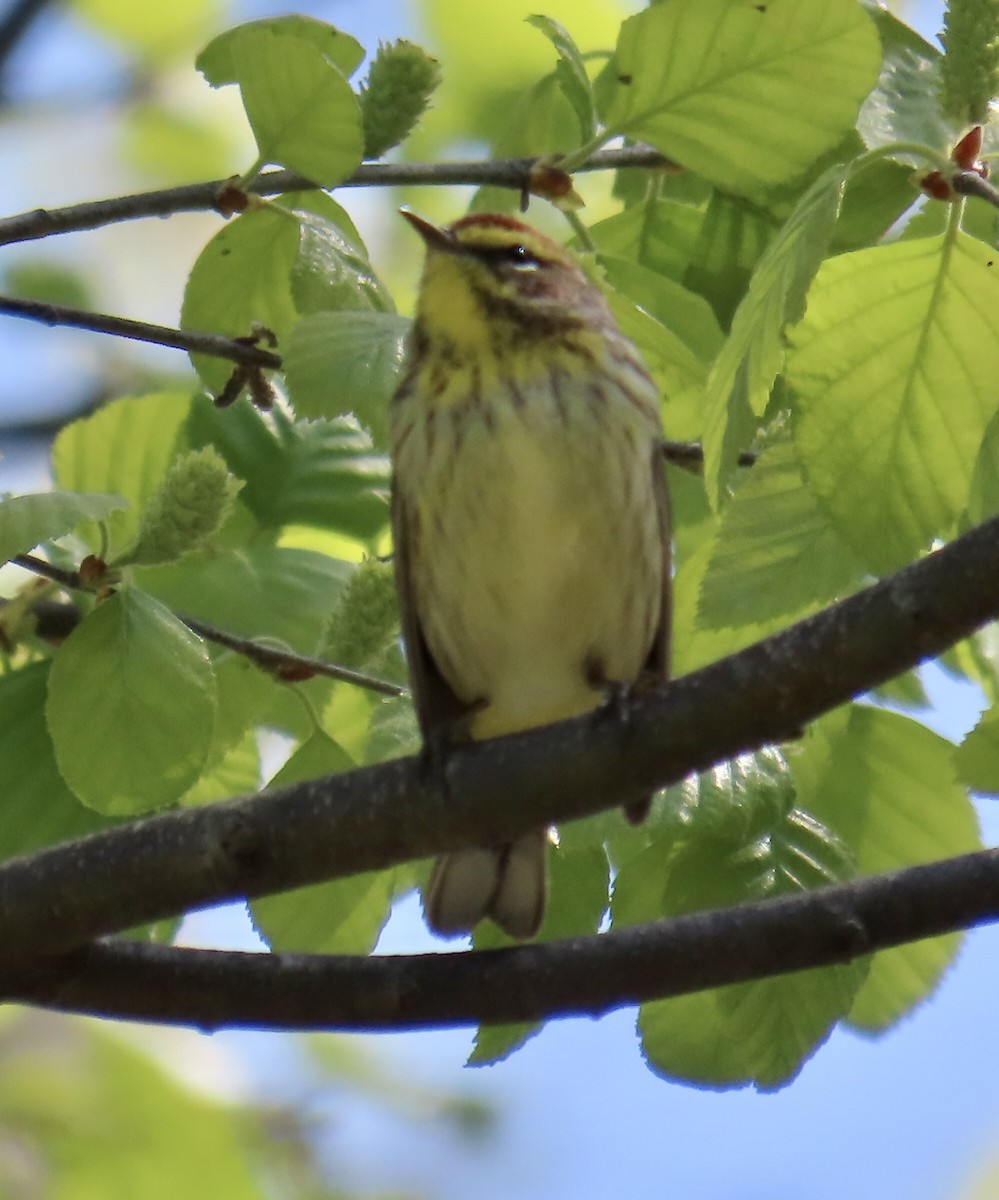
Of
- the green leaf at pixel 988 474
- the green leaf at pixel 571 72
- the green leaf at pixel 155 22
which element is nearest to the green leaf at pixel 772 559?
the green leaf at pixel 988 474

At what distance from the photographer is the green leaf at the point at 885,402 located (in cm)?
219

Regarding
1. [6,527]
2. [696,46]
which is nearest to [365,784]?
[6,527]

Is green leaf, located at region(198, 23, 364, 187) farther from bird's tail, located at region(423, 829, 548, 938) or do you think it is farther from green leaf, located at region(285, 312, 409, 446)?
bird's tail, located at region(423, 829, 548, 938)

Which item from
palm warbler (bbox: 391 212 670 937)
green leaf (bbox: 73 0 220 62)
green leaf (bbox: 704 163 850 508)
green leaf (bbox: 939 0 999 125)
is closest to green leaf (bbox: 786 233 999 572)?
green leaf (bbox: 704 163 850 508)

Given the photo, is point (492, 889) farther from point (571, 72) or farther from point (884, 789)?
point (571, 72)

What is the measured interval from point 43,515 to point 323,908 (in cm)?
86

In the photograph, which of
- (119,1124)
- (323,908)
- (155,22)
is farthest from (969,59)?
(155,22)

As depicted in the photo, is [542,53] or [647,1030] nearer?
[647,1030]

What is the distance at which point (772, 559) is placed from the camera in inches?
92.0

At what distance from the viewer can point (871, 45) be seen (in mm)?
2443

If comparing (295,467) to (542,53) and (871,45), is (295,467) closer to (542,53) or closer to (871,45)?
(542,53)

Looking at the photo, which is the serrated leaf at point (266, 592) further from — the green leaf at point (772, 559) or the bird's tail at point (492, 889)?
the green leaf at point (772, 559)

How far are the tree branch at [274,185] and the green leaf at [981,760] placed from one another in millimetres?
1121

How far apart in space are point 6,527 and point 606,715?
79 centimetres
